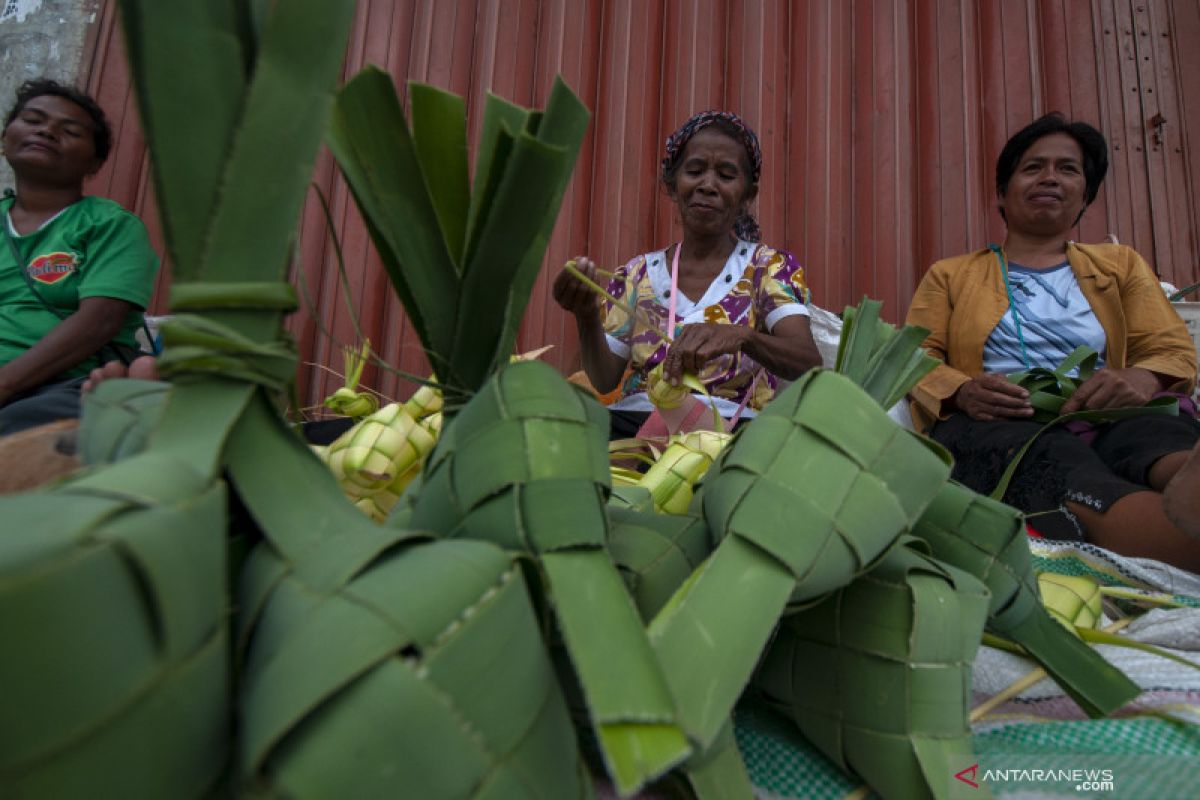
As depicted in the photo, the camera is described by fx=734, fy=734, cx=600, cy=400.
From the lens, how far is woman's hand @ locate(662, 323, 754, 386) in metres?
1.07

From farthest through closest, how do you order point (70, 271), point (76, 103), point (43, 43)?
point (43, 43)
point (76, 103)
point (70, 271)

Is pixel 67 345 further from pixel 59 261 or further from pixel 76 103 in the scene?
pixel 76 103

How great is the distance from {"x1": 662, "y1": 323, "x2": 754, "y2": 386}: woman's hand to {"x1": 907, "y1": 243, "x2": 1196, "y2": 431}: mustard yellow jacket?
553 millimetres

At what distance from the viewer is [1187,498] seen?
751 millimetres

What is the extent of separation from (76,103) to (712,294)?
1.53 m

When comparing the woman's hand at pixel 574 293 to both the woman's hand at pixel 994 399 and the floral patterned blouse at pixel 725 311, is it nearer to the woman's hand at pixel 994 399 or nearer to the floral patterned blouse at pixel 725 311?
the floral patterned blouse at pixel 725 311

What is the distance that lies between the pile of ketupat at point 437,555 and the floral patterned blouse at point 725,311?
1.16 m

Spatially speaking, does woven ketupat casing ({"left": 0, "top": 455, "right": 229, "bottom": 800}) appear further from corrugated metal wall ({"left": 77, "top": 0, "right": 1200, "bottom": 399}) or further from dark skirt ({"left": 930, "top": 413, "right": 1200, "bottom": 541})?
corrugated metal wall ({"left": 77, "top": 0, "right": 1200, "bottom": 399})

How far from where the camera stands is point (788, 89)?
2082 millimetres

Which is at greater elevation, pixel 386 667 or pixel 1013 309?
pixel 1013 309

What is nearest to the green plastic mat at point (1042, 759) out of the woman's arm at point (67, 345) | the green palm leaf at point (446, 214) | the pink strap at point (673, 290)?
the green palm leaf at point (446, 214)

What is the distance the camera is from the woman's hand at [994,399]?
141 centimetres

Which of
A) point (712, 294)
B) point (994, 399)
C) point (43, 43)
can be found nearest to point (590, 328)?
point (712, 294)

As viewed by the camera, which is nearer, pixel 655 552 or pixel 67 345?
pixel 655 552
